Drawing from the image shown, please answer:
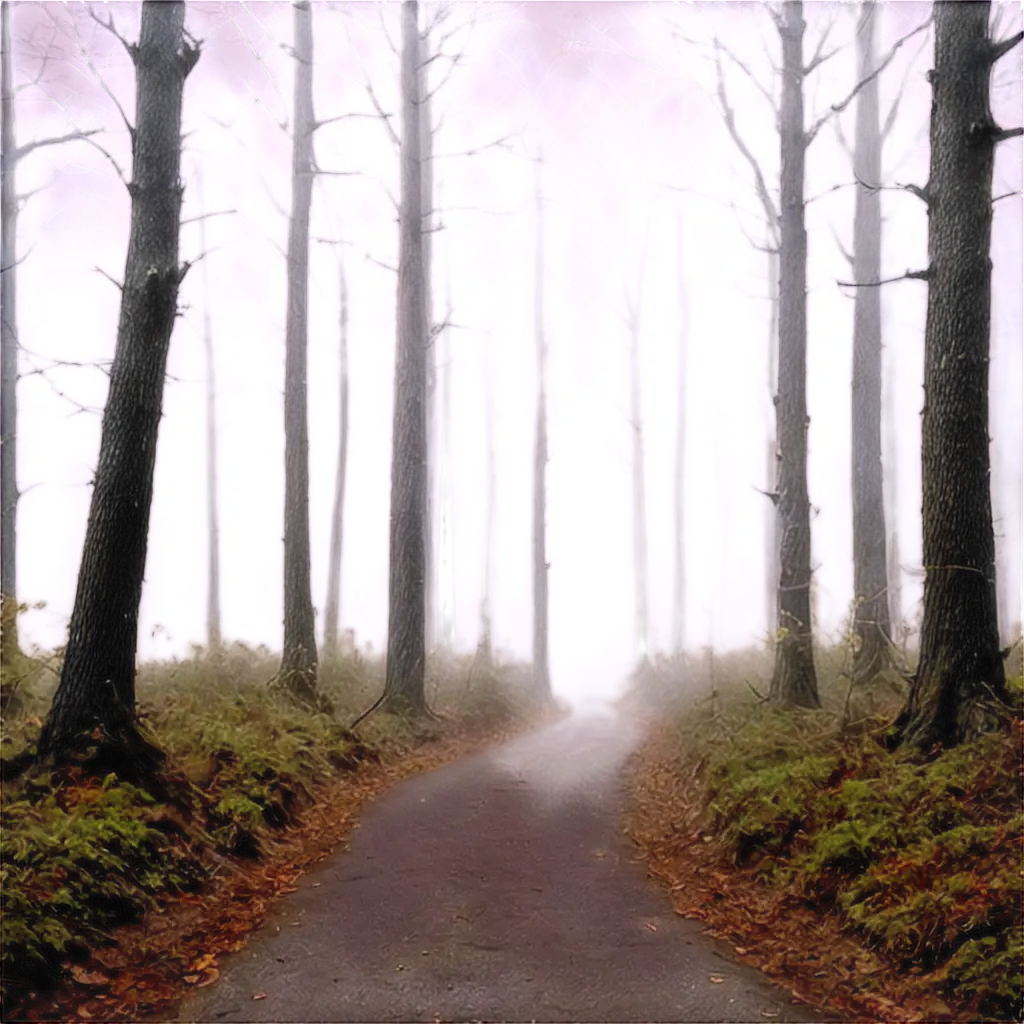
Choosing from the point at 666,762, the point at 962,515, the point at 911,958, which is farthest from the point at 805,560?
the point at 911,958

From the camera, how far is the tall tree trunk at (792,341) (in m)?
11.1

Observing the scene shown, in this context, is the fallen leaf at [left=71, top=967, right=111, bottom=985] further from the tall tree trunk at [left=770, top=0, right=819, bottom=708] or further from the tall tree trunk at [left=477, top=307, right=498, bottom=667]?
the tall tree trunk at [left=477, top=307, right=498, bottom=667]

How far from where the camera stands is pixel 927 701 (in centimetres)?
707

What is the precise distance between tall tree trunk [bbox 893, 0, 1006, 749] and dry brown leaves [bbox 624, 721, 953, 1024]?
1.85m

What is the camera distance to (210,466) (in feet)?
73.6

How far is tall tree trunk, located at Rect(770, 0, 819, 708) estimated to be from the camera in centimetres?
1114

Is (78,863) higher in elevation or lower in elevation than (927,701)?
lower

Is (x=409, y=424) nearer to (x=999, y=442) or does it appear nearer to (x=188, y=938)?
(x=188, y=938)

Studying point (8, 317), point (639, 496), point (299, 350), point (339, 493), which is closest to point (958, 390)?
point (299, 350)

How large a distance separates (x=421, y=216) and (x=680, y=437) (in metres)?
15.9

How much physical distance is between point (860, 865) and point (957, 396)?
3680 mm

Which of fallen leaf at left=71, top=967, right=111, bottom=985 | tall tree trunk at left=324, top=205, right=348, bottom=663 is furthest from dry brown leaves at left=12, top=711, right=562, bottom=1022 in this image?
tall tree trunk at left=324, top=205, right=348, bottom=663

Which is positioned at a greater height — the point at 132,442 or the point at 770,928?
the point at 132,442

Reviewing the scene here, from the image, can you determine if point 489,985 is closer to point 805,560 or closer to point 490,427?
point 805,560
